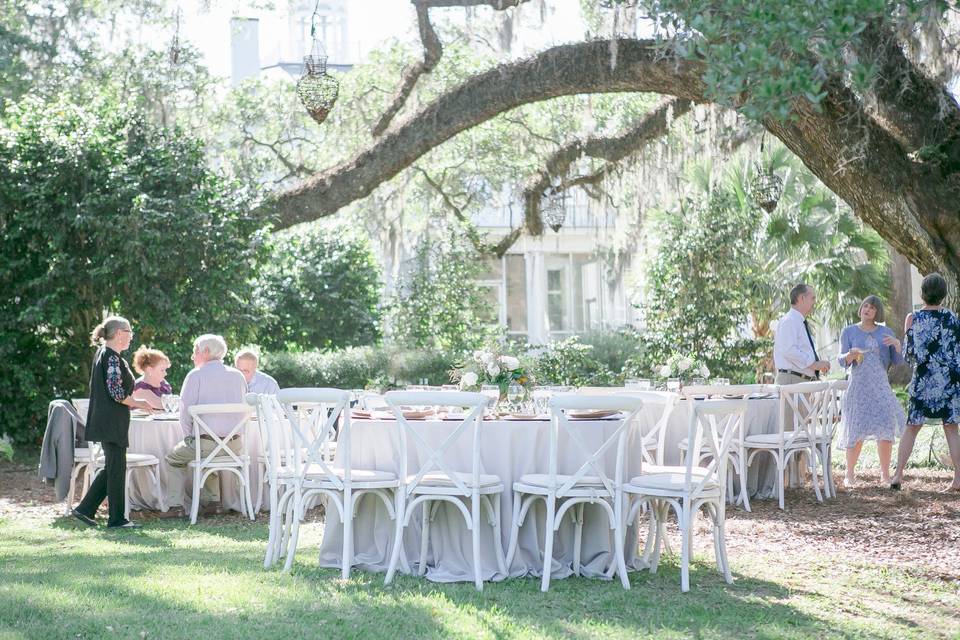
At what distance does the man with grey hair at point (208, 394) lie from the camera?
27.5 feet

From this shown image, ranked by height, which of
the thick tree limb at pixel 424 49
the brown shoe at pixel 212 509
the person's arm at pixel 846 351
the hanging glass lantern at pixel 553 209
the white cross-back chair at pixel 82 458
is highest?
the thick tree limb at pixel 424 49

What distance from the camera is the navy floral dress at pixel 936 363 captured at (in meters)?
8.83

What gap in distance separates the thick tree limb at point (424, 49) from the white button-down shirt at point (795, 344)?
12.8ft

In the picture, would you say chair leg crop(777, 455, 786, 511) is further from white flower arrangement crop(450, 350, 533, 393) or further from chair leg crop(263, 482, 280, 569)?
chair leg crop(263, 482, 280, 569)

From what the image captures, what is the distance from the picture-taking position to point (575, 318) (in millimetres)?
30141

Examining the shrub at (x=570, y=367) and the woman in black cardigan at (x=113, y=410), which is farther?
the shrub at (x=570, y=367)

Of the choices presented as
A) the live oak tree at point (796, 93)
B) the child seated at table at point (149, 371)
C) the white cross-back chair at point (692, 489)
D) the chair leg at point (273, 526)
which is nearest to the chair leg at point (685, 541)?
the white cross-back chair at point (692, 489)

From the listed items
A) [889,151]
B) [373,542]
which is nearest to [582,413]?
[373,542]

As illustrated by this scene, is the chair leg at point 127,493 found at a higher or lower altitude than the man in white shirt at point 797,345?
lower

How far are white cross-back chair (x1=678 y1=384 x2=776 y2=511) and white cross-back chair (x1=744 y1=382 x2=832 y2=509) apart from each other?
11 centimetres

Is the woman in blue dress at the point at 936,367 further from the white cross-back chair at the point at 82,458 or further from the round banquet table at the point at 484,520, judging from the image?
the white cross-back chair at the point at 82,458

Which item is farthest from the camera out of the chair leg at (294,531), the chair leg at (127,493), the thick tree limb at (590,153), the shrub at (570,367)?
the shrub at (570,367)

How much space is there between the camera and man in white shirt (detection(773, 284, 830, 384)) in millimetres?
9195

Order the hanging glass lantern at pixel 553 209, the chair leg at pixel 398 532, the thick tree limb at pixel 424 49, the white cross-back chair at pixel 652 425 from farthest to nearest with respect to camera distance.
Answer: the hanging glass lantern at pixel 553 209 < the thick tree limb at pixel 424 49 < the white cross-back chair at pixel 652 425 < the chair leg at pixel 398 532
